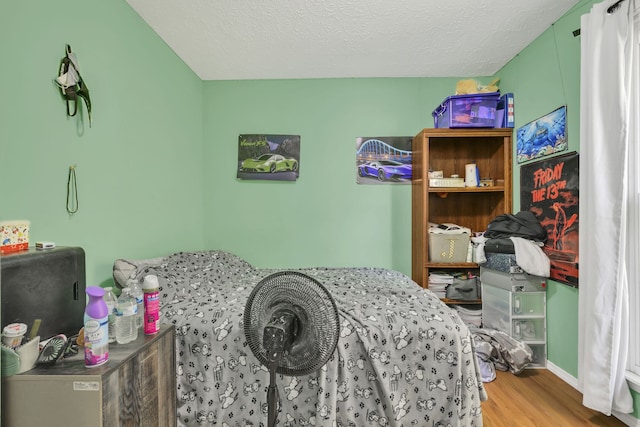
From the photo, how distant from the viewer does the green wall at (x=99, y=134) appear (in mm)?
1245

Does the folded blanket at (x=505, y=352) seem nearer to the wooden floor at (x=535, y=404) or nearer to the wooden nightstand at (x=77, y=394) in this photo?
the wooden floor at (x=535, y=404)

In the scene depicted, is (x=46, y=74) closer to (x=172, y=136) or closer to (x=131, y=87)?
(x=131, y=87)

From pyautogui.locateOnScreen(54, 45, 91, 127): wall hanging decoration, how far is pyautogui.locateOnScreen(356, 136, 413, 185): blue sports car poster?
7.31 ft

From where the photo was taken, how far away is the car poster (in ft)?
9.64

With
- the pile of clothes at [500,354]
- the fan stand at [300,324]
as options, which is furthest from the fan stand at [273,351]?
the pile of clothes at [500,354]

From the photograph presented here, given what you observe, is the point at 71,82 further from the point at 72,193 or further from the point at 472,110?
the point at 472,110

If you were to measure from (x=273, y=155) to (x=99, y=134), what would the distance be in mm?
1523

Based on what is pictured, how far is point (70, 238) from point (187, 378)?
0.98 metres

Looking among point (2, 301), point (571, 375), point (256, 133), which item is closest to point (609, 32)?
point (571, 375)

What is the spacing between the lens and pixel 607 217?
61.9 inches

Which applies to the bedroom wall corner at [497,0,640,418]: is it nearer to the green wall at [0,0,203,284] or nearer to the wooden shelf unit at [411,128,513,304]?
the wooden shelf unit at [411,128,513,304]

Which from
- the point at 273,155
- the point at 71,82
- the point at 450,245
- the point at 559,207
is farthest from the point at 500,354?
the point at 71,82

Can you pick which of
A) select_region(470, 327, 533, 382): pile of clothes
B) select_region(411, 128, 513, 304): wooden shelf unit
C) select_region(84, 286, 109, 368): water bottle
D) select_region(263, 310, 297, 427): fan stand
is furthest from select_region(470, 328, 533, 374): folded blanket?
select_region(84, 286, 109, 368): water bottle

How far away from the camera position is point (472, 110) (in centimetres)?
254
